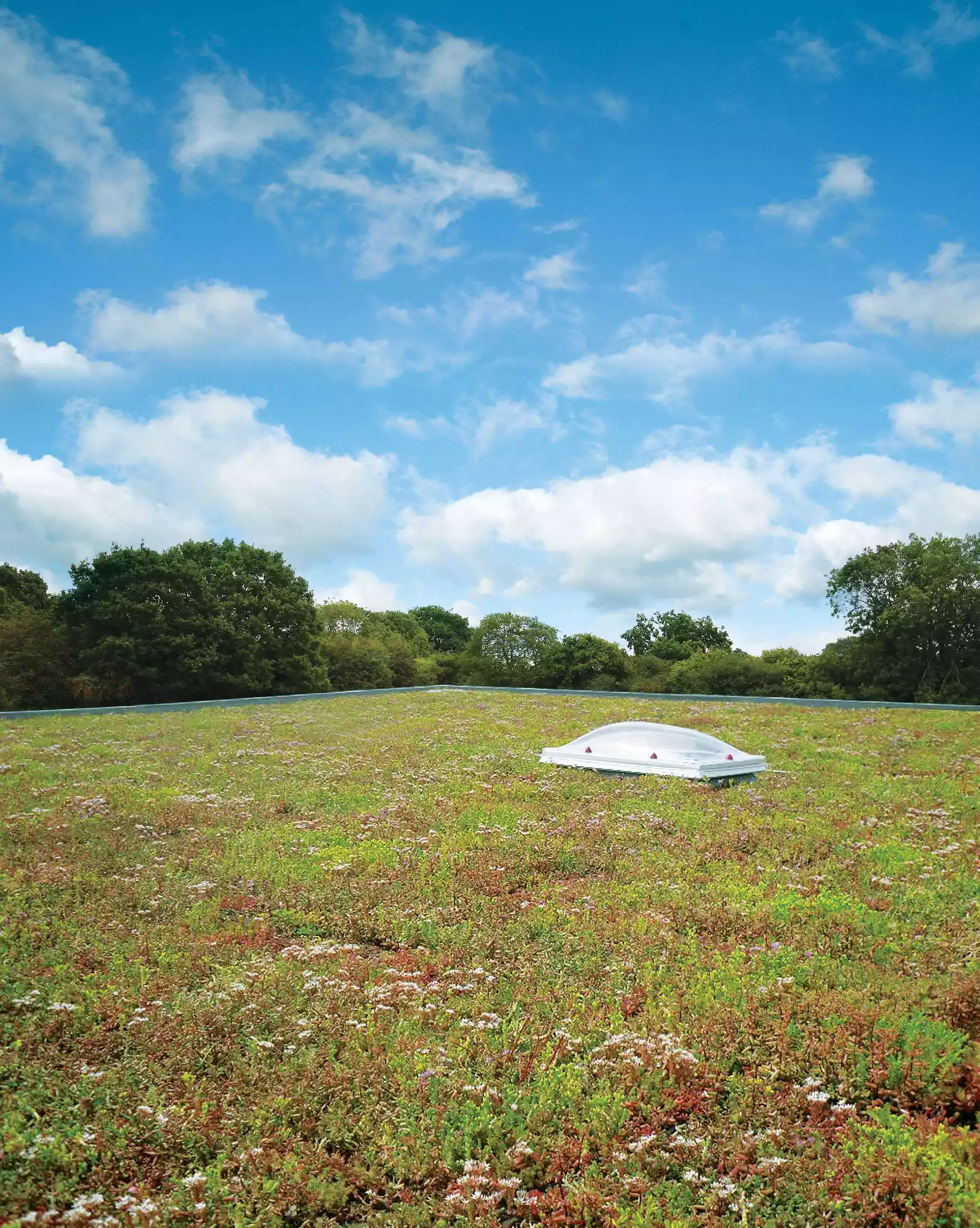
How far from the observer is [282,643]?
1928 inches

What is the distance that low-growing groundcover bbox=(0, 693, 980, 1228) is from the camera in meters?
4.42

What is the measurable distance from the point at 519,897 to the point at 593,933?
4.15ft

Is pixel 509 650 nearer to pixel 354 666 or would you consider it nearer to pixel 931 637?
pixel 354 666

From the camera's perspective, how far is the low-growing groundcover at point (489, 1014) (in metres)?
4.42

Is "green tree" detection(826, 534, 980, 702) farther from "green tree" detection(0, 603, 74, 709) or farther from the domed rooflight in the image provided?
"green tree" detection(0, 603, 74, 709)

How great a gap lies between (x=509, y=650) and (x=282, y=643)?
23.0 metres

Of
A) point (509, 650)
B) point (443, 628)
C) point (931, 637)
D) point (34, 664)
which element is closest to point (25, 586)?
point (34, 664)

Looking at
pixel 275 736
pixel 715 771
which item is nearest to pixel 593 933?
pixel 715 771

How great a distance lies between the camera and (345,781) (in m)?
15.0

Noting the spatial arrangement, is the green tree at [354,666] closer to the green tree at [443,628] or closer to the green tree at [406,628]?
the green tree at [406,628]

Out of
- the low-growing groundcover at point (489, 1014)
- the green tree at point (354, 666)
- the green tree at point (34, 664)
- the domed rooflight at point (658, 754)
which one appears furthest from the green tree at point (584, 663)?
the low-growing groundcover at point (489, 1014)

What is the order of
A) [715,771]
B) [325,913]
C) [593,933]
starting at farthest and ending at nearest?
[715,771] → [325,913] → [593,933]

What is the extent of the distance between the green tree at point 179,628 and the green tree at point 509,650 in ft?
63.7

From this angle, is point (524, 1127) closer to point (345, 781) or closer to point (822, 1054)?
point (822, 1054)
